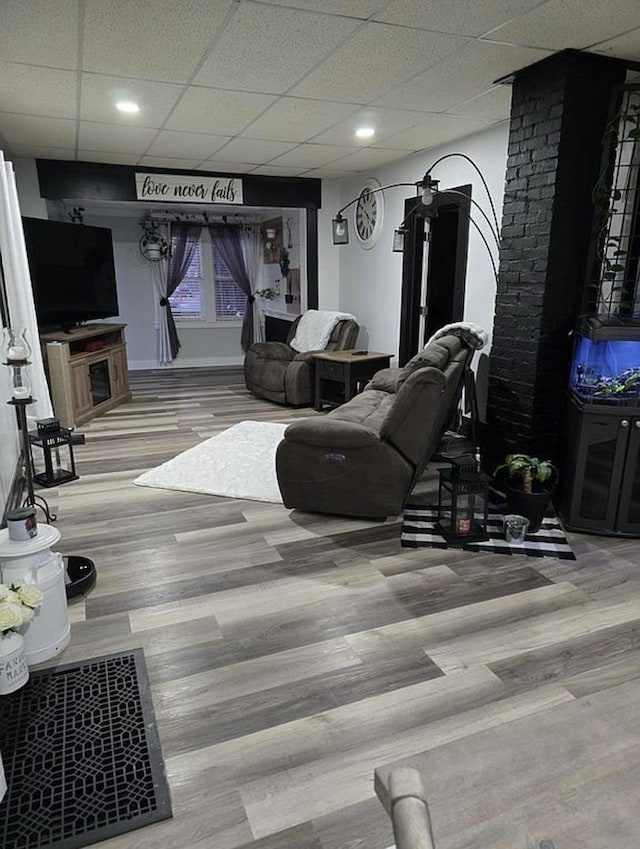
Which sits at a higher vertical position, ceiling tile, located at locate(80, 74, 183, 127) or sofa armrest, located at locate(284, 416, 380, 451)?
ceiling tile, located at locate(80, 74, 183, 127)

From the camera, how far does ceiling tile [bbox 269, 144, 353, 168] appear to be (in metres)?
5.15

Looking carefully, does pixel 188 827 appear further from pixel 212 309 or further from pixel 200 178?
pixel 212 309

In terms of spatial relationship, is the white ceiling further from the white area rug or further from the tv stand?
the white area rug

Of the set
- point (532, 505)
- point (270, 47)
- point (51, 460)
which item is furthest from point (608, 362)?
point (51, 460)

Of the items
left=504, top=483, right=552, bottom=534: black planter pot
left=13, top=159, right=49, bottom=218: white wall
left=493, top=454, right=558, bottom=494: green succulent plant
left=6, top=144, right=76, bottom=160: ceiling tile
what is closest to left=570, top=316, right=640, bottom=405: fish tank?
left=493, top=454, right=558, bottom=494: green succulent plant

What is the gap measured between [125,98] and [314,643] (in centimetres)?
355

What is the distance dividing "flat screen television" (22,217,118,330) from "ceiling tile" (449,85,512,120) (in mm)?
3792

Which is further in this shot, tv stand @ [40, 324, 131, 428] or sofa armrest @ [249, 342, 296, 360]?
sofa armrest @ [249, 342, 296, 360]

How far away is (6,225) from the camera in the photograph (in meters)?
3.64

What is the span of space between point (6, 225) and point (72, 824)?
3.51m

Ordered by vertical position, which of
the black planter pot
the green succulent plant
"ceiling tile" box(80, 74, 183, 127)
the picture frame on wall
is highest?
"ceiling tile" box(80, 74, 183, 127)

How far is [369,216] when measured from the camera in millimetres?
6363

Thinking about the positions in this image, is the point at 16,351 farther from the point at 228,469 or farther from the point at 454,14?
the point at 454,14

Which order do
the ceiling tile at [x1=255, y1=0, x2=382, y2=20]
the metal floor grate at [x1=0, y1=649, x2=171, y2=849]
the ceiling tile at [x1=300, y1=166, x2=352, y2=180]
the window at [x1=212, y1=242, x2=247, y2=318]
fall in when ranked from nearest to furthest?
1. the metal floor grate at [x1=0, y1=649, x2=171, y2=849]
2. the ceiling tile at [x1=255, y1=0, x2=382, y2=20]
3. the ceiling tile at [x1=300, y1=166, x2=352, y2=180]
4. the window at [x1=212, y1=242, x2=247, y2=318]
